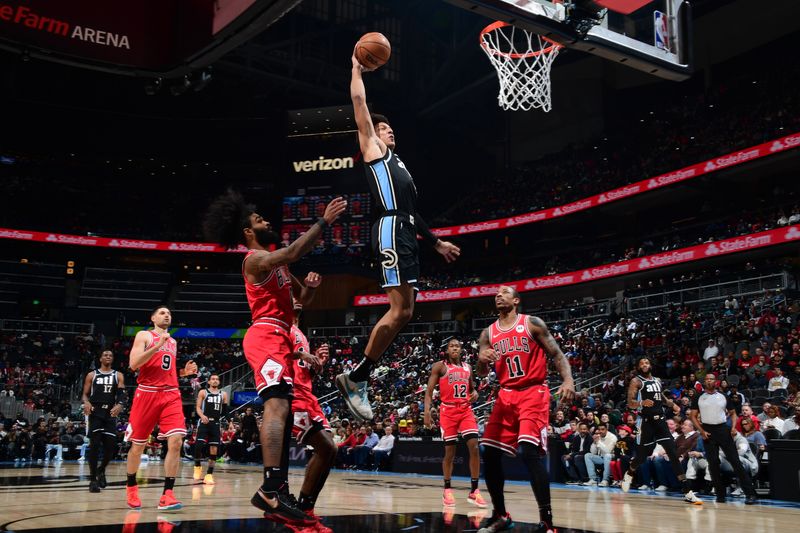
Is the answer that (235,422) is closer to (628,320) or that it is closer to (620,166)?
(628,320)

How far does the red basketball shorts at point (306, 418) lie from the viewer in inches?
201

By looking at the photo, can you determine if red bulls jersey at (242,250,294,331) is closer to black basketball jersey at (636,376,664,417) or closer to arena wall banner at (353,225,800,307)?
black basketball jersey at (636,376,664,417)

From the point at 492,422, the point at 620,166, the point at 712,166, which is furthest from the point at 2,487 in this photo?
the point at 620,166

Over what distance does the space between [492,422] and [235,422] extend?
19.1 m

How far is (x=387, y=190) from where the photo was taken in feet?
16.6

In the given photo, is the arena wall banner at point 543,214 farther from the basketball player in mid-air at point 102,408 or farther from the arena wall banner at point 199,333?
the basketball player in mid-air at point 102,408

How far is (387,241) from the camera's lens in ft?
16.2

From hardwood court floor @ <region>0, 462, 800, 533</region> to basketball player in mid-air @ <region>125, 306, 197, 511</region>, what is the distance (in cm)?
61

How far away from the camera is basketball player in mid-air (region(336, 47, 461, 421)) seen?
4.88 meters

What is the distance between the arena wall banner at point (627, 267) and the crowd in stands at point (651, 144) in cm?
325

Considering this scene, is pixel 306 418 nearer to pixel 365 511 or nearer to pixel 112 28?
pixel 365 511

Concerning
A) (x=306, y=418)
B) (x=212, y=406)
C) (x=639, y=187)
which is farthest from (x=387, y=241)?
(x=639, y=187)

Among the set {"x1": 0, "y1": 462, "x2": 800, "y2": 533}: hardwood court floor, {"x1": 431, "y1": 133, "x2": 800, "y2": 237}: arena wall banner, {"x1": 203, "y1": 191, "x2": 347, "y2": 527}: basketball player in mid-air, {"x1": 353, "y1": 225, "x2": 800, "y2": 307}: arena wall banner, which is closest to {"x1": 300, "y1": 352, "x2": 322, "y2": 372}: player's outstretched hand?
{"x1": 203, "y1": 191, "x2": 347, "y2": 527}: basketball player in mid-air

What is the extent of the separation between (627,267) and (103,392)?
780 inches
